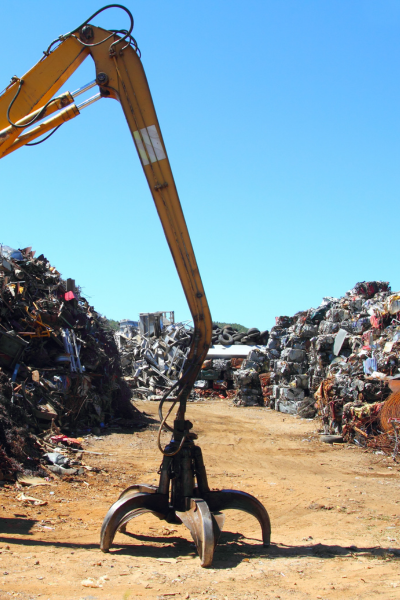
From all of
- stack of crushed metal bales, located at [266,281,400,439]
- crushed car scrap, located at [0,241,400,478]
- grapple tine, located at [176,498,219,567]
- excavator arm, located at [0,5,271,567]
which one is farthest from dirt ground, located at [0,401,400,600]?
stack of crushed metal bales, located at [266,281,400,439]

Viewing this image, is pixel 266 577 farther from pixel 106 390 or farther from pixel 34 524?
pixel 106 390

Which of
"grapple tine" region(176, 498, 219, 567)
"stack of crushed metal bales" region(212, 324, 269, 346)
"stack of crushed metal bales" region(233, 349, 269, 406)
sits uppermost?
"stack of crushed metal bales" region(212, 324, 269, 346)

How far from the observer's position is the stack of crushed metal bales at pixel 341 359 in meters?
11.0

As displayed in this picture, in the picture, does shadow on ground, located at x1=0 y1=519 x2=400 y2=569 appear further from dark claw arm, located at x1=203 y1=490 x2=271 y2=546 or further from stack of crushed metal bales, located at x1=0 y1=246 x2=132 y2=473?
stack of crushed metal bales, located at x1=0 y1=246 x2=132 y2=473

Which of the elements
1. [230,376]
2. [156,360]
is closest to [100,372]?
[156,360]

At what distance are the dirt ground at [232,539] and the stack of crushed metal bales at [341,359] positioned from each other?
5.09 ft

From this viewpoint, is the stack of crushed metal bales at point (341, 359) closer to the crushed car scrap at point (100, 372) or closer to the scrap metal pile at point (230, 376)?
the crushed car scrap at point (100, 372)

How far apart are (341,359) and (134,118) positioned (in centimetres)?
1223

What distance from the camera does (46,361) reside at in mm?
11492

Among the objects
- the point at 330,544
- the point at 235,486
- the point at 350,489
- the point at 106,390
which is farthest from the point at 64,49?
the point at 106,390

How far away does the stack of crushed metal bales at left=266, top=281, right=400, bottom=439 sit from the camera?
11.0 metres

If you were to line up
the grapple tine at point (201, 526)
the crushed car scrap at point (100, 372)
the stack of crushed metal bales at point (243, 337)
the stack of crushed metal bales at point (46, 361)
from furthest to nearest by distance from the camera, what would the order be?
1. the stack of crushed metal bales at point (243, 337)
2. the crushed car scrap at point (100, 372)
3. the stack of crushed metal bales at point (46, 361)
4. the grapple tine at point (201, 526)

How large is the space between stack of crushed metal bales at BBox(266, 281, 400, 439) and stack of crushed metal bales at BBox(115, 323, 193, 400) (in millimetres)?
4810

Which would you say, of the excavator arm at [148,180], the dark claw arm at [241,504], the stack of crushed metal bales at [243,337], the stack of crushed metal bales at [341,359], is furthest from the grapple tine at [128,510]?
the stack of crushed metal bales at [243,337]
